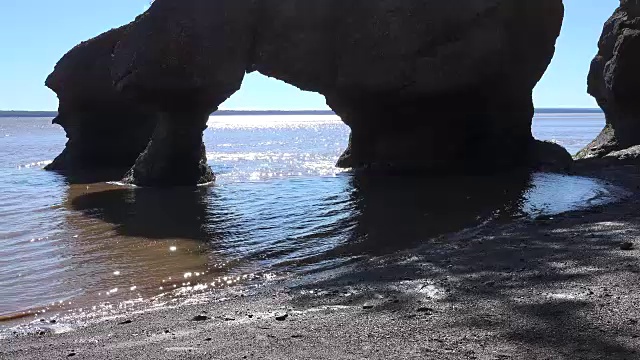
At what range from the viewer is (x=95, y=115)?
2733cm

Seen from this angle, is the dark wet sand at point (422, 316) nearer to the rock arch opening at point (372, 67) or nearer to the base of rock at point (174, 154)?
the rock arch opening at point (372, 67)

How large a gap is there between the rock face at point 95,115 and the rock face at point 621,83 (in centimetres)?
1995

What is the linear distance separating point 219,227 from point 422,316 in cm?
760

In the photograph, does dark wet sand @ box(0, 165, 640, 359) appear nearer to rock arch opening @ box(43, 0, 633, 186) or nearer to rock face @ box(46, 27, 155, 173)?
rock arch opening @ box(43, 0, 633, 186)

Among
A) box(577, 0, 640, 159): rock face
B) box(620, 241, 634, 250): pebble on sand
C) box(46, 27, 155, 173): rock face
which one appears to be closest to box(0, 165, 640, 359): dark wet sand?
box(620, 241, 634, 250): pebble on sand

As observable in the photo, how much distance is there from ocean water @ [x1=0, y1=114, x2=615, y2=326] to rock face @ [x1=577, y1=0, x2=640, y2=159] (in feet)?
19.8

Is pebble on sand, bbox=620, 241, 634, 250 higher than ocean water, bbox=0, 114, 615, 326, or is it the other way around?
pebble on sand, bbox=620, 241, 634, 250

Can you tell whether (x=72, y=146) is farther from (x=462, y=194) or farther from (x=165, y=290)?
(x=165, y=290)

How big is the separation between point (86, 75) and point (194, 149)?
9.13 meters

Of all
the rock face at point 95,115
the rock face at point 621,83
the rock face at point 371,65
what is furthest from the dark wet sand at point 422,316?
the rock face at point 95,115

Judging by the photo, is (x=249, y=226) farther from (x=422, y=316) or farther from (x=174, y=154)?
(x=174, y=154)

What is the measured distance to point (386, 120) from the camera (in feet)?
72.9

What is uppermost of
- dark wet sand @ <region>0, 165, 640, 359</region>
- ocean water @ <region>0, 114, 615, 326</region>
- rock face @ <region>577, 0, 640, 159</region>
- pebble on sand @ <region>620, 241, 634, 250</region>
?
rock face @ <region>577, 0, 640, 159</region>

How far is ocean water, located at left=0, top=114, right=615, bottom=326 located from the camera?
7.80 metres
